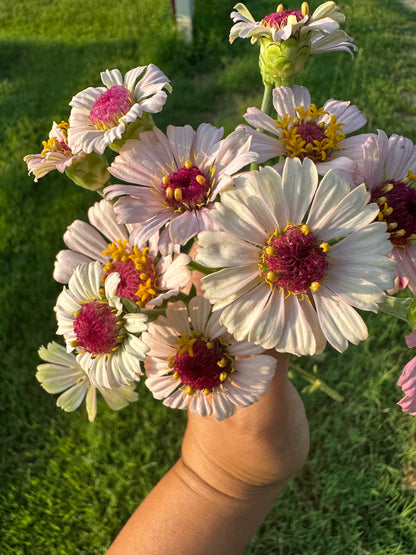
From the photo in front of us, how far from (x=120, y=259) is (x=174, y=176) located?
141mm

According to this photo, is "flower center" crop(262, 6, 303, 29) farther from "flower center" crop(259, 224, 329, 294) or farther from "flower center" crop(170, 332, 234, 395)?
"flower center" crop(170, 332, 234, 395)

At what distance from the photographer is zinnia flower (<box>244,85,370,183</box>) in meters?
0.53

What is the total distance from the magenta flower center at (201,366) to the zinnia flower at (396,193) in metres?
0.20

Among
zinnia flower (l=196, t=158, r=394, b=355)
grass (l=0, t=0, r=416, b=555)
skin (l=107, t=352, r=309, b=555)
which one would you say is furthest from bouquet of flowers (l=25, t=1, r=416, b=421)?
grass (l=0, t=0, r=416, b=555)

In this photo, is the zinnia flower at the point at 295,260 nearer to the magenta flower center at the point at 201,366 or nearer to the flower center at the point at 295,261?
the flower center at the point at 295,261

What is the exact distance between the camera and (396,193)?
→ 1.66 feet

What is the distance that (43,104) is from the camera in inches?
81.5

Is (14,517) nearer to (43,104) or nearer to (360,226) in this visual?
(360,226)

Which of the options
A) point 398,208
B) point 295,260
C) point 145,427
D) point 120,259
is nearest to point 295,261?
point 295,260

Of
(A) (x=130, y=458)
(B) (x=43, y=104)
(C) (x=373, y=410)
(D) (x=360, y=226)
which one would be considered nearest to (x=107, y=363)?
(D) (x=360, y=226)

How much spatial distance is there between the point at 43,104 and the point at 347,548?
1.90m

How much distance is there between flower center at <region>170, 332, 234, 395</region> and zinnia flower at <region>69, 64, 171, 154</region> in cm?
22

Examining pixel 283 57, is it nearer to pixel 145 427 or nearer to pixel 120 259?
pixel 120 259

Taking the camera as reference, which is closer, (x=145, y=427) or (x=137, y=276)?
→ (x=137, y=276)
